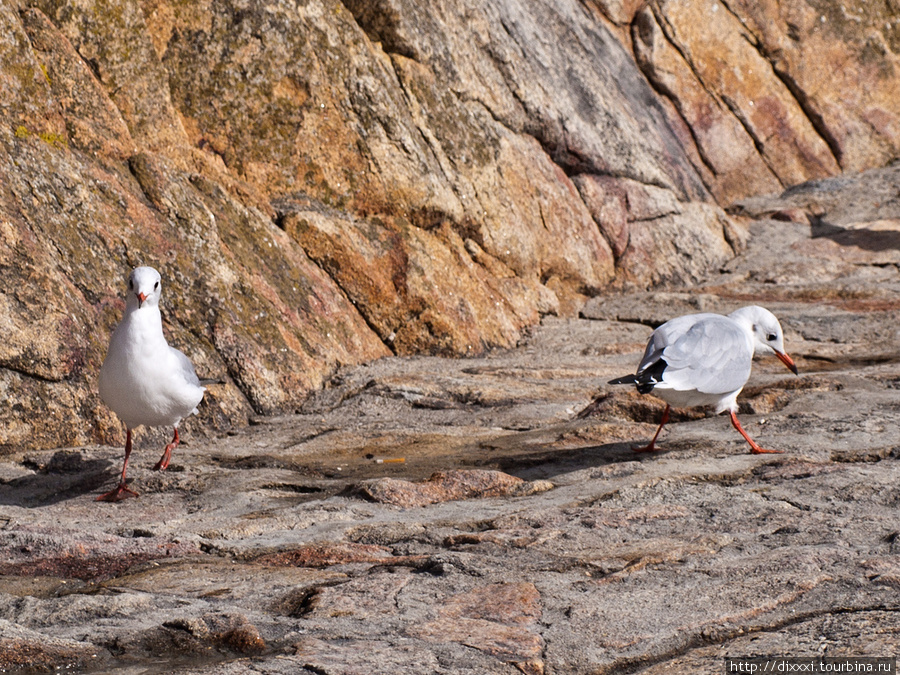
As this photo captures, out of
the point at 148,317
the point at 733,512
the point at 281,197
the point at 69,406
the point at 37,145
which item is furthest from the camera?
the point at 281,197

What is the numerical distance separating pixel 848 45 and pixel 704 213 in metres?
5.83

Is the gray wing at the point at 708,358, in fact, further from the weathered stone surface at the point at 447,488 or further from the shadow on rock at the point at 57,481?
the shadow on rock at the point at 57,481

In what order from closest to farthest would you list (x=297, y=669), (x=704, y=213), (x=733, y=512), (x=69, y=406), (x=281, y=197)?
(x=297, y=669) < (x=733, y=512) < (x=69, y=406) < (x=281, y=197) < (x=704, y=213)

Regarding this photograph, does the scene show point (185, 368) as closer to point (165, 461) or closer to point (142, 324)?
point (142, 324)

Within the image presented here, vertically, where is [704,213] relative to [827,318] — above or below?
above

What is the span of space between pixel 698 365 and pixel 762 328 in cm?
103

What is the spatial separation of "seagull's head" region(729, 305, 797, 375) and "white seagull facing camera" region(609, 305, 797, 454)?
0.53 ft

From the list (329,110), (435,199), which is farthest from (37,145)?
(435,199)

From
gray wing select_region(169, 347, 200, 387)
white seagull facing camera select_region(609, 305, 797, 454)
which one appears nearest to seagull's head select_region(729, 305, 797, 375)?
white seagull facing camera select_region(609, 305, 797, 454)

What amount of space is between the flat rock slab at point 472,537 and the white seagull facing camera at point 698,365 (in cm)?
30

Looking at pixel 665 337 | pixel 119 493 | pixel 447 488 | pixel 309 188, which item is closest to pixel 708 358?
pixel 665 337

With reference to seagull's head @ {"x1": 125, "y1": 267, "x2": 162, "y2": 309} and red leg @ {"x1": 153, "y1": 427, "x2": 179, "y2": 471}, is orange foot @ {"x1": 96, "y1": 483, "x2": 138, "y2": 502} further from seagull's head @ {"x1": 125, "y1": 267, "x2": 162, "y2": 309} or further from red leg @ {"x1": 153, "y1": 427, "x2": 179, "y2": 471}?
seagull's head @ {"x1": 125, "y1": 267, "x2": 162, "y2": 309}

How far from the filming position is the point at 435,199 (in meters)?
9.00

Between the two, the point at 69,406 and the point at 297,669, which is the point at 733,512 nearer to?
the point at 297,669
